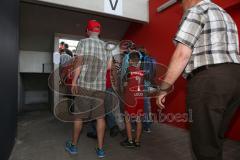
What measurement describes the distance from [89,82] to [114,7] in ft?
7.22

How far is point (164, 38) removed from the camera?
11.6 ft

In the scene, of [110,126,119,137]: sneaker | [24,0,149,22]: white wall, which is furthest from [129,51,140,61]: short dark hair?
[24,0,149,22]: white wall

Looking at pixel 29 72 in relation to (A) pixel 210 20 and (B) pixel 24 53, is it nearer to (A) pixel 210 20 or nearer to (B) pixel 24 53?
(B) pixel 24 53

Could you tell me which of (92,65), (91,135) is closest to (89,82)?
(92,65)

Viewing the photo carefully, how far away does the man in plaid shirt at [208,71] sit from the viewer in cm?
94

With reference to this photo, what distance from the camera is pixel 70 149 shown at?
2146 mm

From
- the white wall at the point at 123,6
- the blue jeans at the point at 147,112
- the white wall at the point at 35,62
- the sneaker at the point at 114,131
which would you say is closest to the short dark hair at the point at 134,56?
the blue jeans at the point at 147,112

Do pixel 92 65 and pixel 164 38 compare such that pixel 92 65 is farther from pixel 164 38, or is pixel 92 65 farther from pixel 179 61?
pixel 164 38

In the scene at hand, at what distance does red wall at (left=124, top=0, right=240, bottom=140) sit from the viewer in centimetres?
320

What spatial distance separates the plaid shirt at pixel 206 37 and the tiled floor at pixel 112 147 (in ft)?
4.38

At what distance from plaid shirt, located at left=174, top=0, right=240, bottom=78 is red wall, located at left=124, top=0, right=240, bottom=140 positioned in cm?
198

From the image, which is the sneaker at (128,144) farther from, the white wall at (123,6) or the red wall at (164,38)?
the white wall at (123,6)

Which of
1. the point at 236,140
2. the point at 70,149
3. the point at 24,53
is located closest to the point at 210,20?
the point at 70,149

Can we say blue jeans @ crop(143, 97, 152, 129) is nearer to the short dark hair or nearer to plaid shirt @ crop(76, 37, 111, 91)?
the short dark hair
